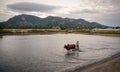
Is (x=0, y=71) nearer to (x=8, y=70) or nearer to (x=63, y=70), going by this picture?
(x=8, y=70)

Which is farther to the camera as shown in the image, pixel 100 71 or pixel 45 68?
pixel 45 68

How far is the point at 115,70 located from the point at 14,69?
12.1 m

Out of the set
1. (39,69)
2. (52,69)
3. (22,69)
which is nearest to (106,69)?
(52,69)

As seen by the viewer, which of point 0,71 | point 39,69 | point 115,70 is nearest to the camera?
point 115,70

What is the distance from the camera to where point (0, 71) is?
2103cm

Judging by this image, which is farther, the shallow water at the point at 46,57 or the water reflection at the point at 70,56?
the water reflection at the point at 70,56

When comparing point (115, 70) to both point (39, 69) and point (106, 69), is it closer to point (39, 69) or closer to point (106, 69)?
point (106, 69)

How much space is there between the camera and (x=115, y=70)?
1789 cm

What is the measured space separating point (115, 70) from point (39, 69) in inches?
370

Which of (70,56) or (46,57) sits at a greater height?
(46,57)

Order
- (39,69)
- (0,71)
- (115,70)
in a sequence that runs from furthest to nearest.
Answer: (39,69) → (0,71) → (115,70)

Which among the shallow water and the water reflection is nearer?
the shallow water

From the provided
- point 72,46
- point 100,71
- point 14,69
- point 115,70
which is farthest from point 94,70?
point 72,46

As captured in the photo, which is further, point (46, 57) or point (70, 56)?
point (70, 56)
